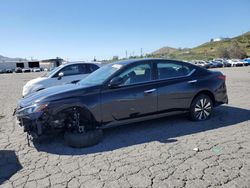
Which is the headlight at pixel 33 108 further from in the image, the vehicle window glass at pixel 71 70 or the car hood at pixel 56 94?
the vehicle window glass at pixel 71 70

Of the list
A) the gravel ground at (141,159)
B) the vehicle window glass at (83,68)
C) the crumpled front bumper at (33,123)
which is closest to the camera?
the gravel ground at (141,159)

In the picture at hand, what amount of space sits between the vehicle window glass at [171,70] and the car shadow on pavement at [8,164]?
330 centimetres

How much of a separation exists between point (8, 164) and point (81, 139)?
124 centimetres

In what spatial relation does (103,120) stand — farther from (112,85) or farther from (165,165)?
(165,165)

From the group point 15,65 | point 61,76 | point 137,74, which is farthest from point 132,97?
point 15,65

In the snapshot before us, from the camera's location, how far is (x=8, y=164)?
3.77m

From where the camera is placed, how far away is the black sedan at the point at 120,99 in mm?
4344

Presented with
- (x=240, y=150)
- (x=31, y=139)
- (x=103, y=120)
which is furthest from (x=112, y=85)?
(x=240, y=150)

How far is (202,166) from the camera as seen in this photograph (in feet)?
11.3

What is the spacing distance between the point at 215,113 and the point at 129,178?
4067mm

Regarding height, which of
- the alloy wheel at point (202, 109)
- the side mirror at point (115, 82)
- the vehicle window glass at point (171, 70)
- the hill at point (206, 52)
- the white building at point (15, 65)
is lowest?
the alloy wheel at point (202, 109)

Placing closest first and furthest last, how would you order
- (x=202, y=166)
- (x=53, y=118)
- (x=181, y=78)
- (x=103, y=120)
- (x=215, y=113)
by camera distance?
1. (x=202, y=166)
2. (x=53, y=118)
3. (x=103, y=120)
4. (x=181, y=78)
5. (x=215, y=113)

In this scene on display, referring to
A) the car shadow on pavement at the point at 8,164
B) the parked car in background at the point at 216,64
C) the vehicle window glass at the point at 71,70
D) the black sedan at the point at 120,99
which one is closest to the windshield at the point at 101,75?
the black sedan at the point at 120,99

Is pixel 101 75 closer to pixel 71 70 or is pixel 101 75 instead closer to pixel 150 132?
pixel 150 132
